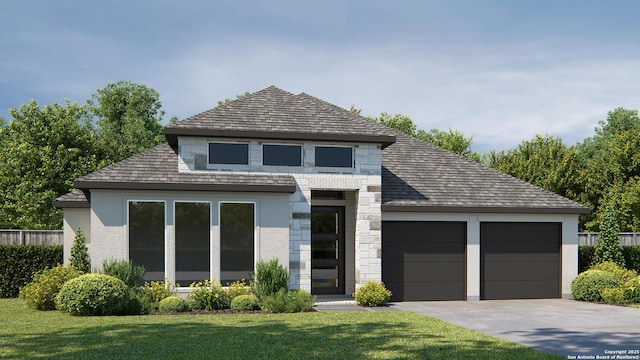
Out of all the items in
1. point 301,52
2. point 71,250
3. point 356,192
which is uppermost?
point 301,52

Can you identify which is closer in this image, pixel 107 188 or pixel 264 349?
pixel 264 349

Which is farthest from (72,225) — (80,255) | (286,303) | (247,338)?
(247,338)

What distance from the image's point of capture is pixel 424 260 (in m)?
20.5

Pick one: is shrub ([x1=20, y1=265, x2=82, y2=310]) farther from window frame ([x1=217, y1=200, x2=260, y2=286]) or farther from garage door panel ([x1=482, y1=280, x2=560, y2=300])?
garage door panel ([x1=482, y1=280, x2=560, y2=300])

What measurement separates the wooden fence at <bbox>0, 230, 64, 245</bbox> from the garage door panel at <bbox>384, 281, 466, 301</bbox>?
12.4 m

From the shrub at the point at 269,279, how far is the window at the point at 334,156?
354 cm

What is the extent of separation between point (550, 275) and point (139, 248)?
13.8 meters

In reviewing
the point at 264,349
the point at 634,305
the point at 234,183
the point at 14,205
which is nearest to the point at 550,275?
the point at 634,305

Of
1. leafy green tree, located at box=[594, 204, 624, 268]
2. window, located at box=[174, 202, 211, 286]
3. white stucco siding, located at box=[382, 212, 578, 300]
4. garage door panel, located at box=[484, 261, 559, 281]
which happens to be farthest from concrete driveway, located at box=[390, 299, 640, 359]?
window, located at box=[174, 202, 211, 286]

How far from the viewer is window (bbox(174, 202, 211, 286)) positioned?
1816 cm

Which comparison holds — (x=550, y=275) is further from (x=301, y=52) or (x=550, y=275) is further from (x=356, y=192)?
(x=301, y=52)

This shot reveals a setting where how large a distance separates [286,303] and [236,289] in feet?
5.80

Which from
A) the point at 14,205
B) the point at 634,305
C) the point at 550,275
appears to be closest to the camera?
the point at 634,305

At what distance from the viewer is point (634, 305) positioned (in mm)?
18891
